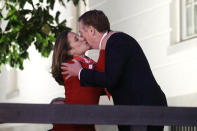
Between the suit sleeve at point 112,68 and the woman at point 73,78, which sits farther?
the woman at point 73,78

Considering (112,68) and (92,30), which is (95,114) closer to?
(112,68)

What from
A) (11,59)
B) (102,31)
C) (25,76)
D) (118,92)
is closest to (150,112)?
(118,92)

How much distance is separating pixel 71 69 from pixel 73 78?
2.4 inches

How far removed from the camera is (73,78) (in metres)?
4.07

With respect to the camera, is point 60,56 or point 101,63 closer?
point 101,63

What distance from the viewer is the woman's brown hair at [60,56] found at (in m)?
4.17

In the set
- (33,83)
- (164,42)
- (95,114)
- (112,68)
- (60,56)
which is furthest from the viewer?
(33,83)

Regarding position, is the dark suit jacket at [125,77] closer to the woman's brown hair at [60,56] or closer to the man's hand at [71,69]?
the man's hand at [71,69]

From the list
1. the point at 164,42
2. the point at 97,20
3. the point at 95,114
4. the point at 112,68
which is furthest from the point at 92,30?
the point at 164,42

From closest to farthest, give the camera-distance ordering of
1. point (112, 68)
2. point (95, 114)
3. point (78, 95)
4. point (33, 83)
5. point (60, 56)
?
point (95, 114) < point (112, 68) < point (78, 95) < point (60, 56) < point (33, 83)

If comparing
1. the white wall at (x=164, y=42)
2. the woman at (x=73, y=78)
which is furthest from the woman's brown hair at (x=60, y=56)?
the white wall at (x=164, y=42)

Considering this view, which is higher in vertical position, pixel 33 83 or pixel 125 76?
pixel 125 76

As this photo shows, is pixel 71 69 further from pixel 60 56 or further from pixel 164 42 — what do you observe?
pixel 164 42

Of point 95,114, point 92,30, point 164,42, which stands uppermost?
point 164,42
